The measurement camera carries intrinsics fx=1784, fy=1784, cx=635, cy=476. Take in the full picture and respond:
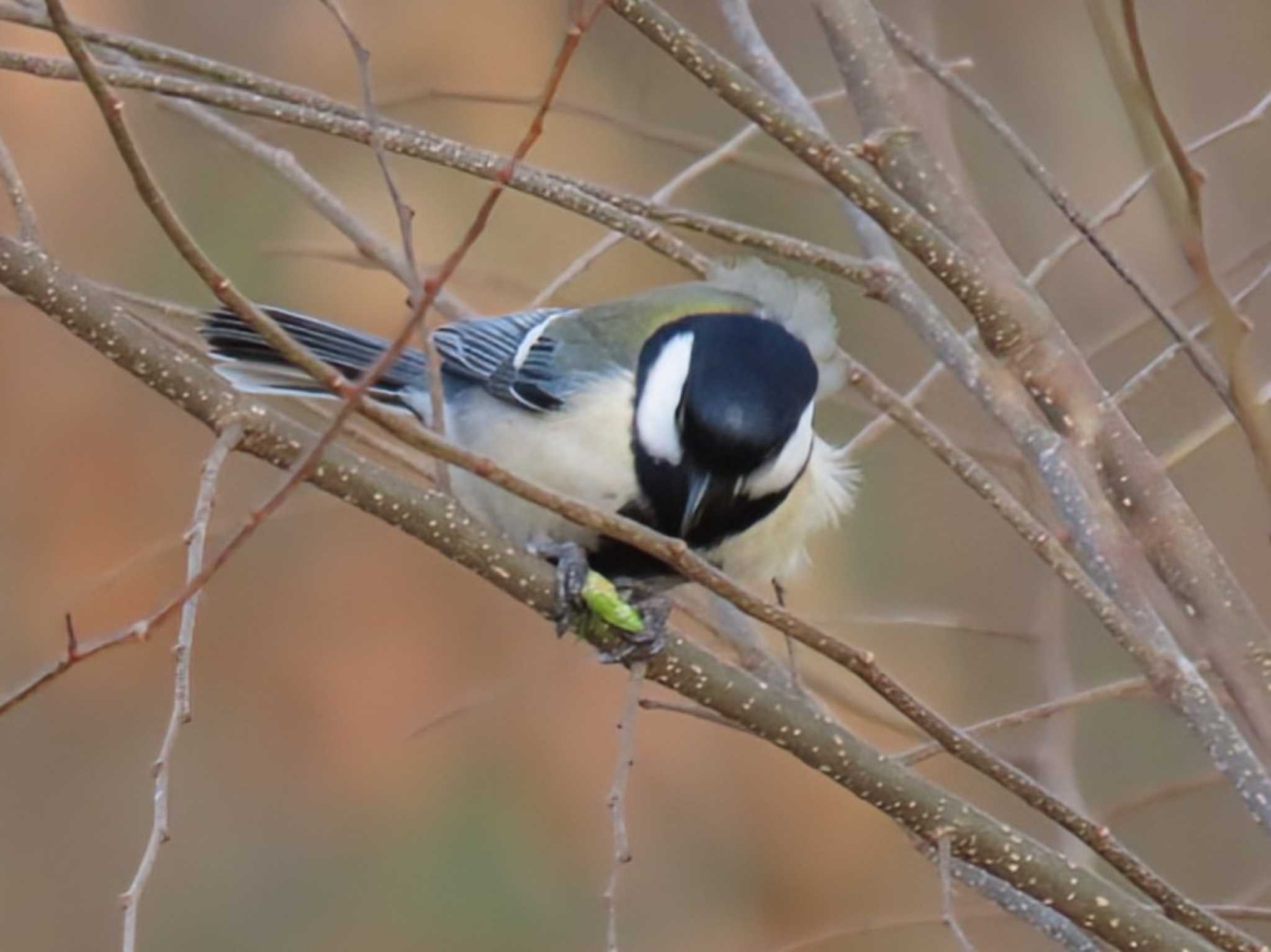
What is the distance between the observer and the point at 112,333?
1.27 metres

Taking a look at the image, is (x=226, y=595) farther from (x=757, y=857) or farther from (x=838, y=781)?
(x=838, y=781)

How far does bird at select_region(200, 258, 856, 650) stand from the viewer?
5.66ft

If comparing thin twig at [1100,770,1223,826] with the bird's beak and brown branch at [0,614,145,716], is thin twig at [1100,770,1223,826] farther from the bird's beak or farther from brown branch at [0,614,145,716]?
brown branch at [0,614,145,716]

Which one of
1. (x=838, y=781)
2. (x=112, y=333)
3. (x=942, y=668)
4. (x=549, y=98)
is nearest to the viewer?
(x=549, y=98)

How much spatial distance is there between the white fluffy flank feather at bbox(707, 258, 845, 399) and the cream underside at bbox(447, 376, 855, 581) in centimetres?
10

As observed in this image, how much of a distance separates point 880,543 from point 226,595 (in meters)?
1.42

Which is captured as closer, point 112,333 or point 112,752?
point 112,333

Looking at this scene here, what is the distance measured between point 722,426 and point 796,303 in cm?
36

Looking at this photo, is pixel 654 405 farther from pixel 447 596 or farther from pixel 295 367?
pixel 447 596

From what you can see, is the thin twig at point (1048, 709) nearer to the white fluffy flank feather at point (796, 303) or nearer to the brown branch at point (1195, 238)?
the white fluffy flank feather at point (796, 303)

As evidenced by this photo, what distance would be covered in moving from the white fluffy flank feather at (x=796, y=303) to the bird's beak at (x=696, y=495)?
193mm

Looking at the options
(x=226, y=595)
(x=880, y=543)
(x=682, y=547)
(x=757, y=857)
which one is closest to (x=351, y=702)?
(x=226, y=595)

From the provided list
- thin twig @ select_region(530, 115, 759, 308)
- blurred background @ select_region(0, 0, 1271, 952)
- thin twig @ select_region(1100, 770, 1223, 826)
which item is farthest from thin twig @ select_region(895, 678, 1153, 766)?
blurred background @ select_region(0, 0, 1271, 952)

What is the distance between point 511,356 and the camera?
6.75 ft
